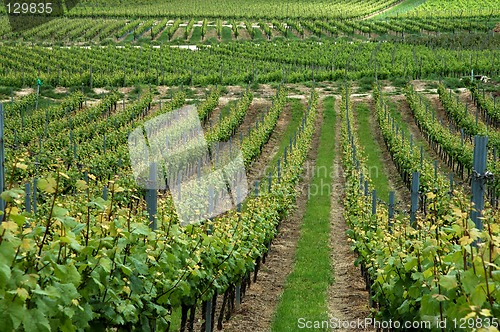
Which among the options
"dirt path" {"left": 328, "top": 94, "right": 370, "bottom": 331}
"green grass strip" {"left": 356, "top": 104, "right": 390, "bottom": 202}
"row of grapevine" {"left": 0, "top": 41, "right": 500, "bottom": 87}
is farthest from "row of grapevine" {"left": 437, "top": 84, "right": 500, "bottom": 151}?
"row of grapevine" {"left": 0, "top": 41, "right": 500, "bottom": 87}

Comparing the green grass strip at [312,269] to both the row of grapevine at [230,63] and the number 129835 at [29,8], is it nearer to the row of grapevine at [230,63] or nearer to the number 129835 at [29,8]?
the row of grapevine at [230,63]

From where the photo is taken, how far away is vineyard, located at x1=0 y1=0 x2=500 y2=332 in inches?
229

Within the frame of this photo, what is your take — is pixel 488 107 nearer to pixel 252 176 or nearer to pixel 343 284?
pixel 252 176

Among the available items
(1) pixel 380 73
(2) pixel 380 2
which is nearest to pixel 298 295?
(1) pixel 380 73

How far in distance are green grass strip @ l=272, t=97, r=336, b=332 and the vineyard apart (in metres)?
0.06

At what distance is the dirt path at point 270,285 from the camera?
439 inches

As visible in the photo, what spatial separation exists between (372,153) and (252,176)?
5113 millimetres

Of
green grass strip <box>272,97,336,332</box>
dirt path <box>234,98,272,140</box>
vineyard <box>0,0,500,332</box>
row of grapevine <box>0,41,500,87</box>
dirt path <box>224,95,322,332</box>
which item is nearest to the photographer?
vineyard <box>0,0,500,332</box>

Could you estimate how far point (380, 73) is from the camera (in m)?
43.2

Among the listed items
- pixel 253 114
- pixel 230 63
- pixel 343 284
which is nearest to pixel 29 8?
pixel 230 63

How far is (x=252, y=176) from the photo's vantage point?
80.6ft

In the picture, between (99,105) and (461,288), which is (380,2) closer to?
(99,105)

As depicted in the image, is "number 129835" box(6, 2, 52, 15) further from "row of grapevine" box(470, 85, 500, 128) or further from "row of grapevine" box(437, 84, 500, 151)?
"row of grapevine" box(470, 85, 500, 128)
